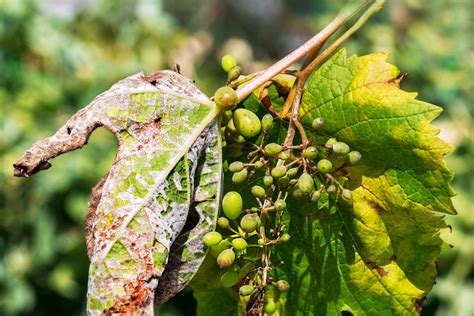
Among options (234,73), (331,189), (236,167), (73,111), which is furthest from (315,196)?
(73,111)

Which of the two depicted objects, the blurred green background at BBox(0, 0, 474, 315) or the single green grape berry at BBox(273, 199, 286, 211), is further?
the blurred green background at BBox(0, 0, 474, 315)

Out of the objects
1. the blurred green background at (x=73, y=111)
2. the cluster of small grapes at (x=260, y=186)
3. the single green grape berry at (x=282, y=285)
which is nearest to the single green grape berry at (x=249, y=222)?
the cluster of small grapes at (x=260, y=186)

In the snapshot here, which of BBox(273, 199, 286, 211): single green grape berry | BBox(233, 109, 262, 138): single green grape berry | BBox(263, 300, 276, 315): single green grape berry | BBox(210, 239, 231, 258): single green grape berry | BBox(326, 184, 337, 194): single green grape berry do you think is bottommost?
BBox(263, 300, 276, 315): single green grape berry

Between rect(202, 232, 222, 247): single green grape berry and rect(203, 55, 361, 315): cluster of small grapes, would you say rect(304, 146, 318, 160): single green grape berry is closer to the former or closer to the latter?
rect(203, 55, 361, 315): cluster of small grapes

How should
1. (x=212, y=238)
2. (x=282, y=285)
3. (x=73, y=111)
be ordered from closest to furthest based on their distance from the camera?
(x=212, y=238), (x=282, y=285), (x=73, y=111)

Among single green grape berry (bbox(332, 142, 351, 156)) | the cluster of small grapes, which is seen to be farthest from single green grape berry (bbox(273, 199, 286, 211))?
single green grape berry (bbox(332, 142, 351, 156))

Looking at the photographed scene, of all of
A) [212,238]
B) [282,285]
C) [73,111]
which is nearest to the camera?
[212,238]

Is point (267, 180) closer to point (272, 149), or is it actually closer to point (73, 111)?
point (272, 149)
